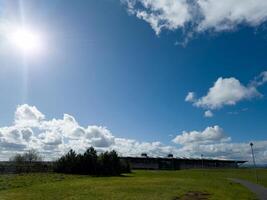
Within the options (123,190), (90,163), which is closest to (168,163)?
(90,163)

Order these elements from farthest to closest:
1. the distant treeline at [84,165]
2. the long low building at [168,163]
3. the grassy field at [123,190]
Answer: the long low building at [168,163] < the distant treeline at [84,165] < the grassy field at [123,190]

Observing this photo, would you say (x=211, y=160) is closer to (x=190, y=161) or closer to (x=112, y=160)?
(x=190, y=161)

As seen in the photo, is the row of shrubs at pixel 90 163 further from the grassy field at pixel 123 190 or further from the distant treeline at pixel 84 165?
the grassy field at pixel 123 190

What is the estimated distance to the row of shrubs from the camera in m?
83.2

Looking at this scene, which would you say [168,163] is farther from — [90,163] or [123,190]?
[123,190]

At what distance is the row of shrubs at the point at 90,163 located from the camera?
83.2m

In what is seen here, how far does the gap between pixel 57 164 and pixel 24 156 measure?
53.7m

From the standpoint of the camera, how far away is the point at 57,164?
88.1 metres

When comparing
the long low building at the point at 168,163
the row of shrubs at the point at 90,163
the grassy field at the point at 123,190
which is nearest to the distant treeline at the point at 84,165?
the row of shrubs at the point at 90,163

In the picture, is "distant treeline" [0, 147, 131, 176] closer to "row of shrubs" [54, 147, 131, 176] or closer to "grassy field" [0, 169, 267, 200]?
"row of shrubs" [54, 147, 131, 176]

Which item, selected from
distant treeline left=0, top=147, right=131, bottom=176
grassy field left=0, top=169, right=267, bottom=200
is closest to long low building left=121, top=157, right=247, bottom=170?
distant treeline left=0, top=147, right=131, bottom=176

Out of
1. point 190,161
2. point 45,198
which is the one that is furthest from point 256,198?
point 190,161

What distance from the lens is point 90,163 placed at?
85188 millimetres

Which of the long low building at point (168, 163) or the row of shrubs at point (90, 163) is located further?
the long low building at point (168, 163)
